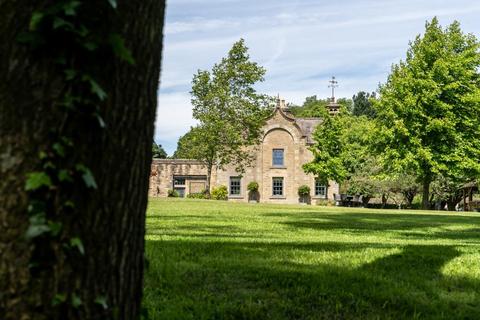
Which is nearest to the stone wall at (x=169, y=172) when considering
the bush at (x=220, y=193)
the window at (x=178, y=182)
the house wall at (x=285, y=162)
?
the window at (x=178, y=182)

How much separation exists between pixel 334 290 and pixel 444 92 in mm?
34225

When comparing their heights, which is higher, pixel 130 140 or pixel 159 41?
pixel 159 41

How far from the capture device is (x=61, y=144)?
2018 millimetres

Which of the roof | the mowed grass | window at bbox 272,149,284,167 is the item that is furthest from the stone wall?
the mowed grass

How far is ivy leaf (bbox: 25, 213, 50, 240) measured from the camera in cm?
197

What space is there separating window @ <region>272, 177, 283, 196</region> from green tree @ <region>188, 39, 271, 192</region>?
38.1ft

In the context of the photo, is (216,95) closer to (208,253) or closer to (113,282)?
(208,253)

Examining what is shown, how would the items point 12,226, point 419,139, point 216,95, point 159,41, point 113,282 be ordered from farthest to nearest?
point 216,95 < point 419,139 < point 159,41 < point 113,282 < point 12,226

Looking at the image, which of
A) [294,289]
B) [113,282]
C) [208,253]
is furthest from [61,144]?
[208,253]

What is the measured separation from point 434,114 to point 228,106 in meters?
15.0

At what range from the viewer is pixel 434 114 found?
35.3m

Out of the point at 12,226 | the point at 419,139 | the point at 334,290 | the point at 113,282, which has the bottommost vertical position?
the point at 334,290

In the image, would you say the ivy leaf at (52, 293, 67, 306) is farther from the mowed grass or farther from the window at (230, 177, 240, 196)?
the window at (230, 177, 240, 196)

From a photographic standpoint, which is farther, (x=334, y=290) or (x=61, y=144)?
(x=334, y=290)
